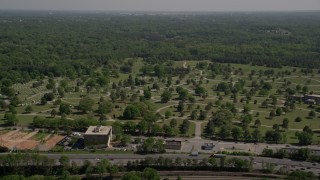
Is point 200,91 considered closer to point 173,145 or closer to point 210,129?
point 210,129

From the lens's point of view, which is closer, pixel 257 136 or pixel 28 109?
pixel 257 136

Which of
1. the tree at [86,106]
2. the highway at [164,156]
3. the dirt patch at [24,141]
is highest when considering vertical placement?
the tree at [86,106]

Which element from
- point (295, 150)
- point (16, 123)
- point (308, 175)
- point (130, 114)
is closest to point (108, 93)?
point (130, 114)

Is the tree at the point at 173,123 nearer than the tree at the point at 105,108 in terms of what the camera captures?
Yes

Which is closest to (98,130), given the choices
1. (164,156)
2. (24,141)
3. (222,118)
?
(164,156)

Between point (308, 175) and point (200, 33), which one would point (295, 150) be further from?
point (200, 33)

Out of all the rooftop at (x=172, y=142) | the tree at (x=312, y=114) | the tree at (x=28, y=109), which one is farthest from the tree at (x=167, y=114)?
the tree at (x=28, y=109)

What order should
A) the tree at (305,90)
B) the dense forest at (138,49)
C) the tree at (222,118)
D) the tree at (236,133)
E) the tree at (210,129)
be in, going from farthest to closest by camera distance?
the dense forest at (138,49), the tree at (305,90), the tree at (222,118), the tree at (210,129), the tree at (236,133)

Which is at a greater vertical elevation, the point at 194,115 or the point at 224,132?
the point at 224,132

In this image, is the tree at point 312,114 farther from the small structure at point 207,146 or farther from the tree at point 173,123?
the tree at point 173,123
